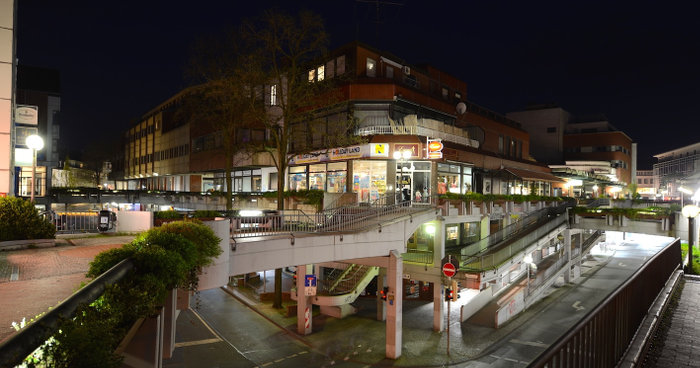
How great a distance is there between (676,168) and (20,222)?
412 ft

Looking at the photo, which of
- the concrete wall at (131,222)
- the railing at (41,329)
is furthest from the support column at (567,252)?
the railing at (41,329)

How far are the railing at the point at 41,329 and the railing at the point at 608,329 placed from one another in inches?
139

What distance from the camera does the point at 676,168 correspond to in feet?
317

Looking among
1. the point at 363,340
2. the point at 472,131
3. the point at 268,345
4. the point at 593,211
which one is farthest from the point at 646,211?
the point at 268,345

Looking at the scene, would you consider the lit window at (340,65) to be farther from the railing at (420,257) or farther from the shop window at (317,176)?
the railing at (420,257)

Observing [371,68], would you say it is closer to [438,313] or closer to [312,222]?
[312,222]

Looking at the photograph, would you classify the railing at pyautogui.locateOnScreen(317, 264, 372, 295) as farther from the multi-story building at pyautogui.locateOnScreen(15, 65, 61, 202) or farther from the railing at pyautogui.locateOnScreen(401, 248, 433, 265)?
the multi-story building at pyautogui.locateOnScreen(15, 65, 61, 202)

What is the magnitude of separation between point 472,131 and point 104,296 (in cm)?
3764

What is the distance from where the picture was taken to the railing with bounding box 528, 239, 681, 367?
368 centimetres

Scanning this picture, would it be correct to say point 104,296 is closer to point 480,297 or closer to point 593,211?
point 480,297

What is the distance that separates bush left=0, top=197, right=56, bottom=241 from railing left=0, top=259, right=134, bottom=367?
466 inches

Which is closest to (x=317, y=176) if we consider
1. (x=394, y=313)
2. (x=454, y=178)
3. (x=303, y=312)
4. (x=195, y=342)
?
(x=454, y=178)

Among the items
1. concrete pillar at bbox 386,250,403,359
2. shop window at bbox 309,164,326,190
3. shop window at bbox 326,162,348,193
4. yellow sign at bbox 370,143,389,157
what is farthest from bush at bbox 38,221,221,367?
shop window at bbox 309,164,326,190

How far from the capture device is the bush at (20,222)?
12609 millimetres
